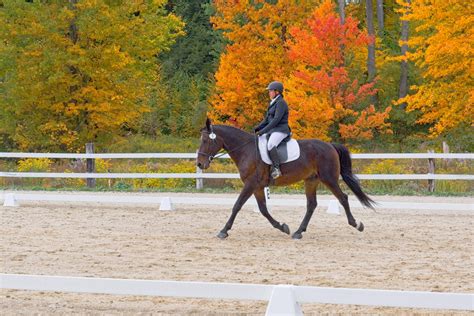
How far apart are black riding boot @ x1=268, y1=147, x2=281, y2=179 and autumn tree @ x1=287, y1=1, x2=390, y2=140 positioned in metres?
17.0

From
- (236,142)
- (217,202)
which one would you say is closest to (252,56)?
(217,202)

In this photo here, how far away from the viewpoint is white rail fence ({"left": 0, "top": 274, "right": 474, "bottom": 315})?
249 inches

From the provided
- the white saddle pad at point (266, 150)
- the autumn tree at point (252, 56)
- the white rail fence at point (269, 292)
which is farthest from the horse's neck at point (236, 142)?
the autumn tree at point (252, 56)

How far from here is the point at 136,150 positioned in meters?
42.7

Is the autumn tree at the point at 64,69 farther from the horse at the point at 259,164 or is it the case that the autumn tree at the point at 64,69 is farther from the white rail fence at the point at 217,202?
the horse at the point at 259,164

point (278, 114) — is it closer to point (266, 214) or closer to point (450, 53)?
point (266, 214)

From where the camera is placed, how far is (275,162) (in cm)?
1355

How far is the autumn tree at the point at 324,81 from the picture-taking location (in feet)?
101

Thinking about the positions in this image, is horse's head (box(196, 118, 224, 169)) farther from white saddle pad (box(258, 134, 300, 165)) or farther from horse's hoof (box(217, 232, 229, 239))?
Result: horse's hoof (box(217, 232, 229, 239))

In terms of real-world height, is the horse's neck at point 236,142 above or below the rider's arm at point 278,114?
below

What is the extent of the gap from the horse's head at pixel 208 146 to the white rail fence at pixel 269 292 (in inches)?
241

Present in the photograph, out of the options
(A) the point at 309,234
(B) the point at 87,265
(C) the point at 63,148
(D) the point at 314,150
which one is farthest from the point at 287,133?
(C) the point at 63,148

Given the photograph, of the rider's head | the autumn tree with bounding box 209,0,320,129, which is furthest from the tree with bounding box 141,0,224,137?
the rider's head

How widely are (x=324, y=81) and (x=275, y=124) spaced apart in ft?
60.5
